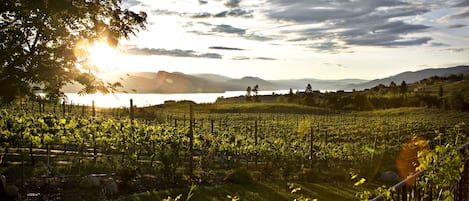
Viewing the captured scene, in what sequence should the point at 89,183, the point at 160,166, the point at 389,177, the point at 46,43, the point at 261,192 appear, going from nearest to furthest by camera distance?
1. the point at 46,43
2. the point at 89,183
3. the point at 261,192
4. the point at 160,166
5. the point at 389,177

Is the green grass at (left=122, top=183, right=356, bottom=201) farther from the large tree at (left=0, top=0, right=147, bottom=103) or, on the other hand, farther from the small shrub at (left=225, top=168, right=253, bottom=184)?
the large tree at (left=0, top=0, right=147, bottom=103)

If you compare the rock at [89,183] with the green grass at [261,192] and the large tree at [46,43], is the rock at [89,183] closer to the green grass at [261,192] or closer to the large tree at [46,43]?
the green grass at [261,192]

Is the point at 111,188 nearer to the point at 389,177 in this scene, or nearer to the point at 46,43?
the point at 46,43

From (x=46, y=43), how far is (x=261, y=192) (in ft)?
23.6

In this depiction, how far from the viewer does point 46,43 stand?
904 cm

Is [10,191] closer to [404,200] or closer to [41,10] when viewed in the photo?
[41,10]

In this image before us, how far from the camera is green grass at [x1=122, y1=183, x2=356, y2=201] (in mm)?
11719

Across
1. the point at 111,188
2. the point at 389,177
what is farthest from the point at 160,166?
the point at 389,177

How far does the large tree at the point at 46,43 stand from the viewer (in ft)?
27.7

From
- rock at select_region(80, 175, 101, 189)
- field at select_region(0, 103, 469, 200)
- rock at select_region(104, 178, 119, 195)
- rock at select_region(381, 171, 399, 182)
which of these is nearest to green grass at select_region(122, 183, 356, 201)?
field at select_region(0, 103, 469, 200)

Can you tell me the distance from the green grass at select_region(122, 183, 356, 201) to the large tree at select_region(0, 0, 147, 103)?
11.1 ft

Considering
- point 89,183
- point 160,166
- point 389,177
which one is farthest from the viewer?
point 389,177

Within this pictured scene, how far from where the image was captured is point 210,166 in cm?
1745

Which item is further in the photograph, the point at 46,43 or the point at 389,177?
the point at 389,177
